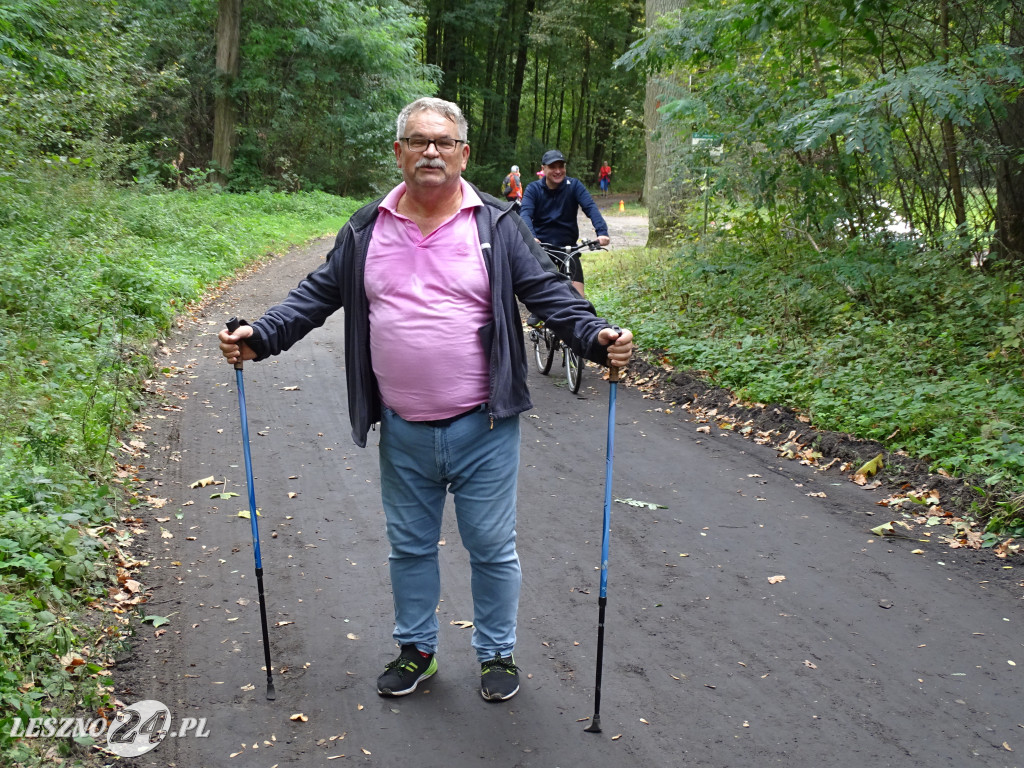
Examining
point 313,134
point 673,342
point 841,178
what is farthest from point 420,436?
point 313,134

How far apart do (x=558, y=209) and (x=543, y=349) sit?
165 centimetres

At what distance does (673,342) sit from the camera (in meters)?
10.5

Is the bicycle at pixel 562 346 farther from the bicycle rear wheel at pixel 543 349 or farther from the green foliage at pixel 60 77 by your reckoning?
the green foliage at pixel 60 77

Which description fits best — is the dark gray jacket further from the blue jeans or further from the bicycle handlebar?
the bicycle handlebar

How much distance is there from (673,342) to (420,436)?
7361 mm

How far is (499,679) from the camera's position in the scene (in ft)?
12.2

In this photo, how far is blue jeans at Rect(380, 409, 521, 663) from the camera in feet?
11.7

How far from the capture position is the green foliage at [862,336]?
270 inches

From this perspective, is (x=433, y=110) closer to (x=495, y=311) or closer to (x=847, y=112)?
(x=495, y=311)

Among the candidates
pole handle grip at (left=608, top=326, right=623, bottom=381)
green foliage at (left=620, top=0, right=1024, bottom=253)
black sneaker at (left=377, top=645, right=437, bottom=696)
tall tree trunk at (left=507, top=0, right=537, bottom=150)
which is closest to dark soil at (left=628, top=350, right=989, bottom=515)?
green foliage at (left=620, top=0, right=1024, bottom=253)

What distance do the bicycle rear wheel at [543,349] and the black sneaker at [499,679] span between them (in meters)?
6.47

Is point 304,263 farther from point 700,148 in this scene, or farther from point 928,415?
point 928,415

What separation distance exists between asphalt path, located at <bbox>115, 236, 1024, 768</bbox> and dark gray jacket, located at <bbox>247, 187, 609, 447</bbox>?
1198 millimetres

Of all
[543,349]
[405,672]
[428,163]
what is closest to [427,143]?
[428,163]
